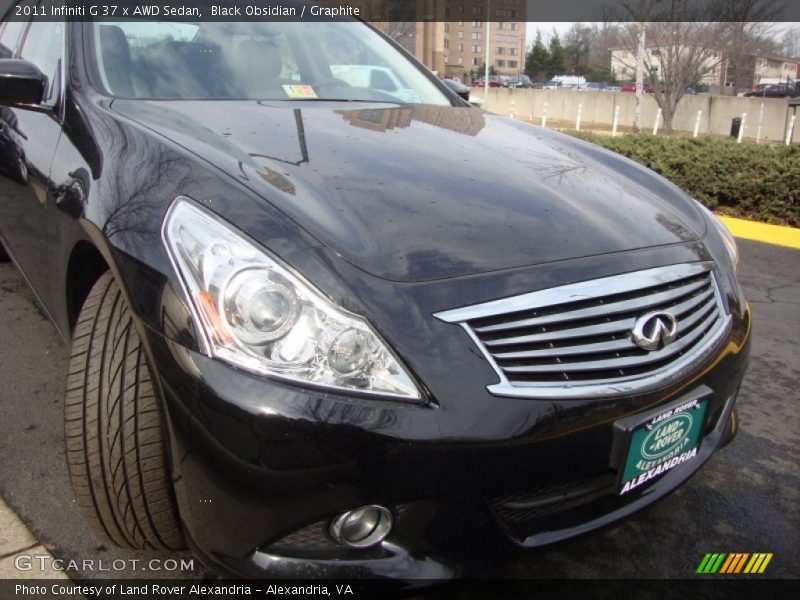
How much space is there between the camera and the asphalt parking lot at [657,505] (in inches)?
76.1

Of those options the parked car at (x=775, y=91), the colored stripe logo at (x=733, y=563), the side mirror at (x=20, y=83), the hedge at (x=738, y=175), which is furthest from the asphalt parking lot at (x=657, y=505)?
the parked car at (x=775, y=91)

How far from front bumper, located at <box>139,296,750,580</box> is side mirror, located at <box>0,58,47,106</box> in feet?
4.27

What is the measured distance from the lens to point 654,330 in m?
1.59

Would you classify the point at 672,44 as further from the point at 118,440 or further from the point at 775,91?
the point at 118,440

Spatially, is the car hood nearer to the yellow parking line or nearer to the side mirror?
the side mirror

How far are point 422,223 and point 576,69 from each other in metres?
56.3

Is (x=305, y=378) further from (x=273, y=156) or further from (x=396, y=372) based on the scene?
(x=273, y=156)

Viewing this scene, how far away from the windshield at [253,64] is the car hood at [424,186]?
18 centimetres

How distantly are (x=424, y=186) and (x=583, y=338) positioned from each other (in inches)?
23.5

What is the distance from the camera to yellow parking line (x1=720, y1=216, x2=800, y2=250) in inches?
213

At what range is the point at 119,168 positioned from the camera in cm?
177

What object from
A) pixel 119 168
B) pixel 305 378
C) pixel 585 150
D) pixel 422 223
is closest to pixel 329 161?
pixel 422 223

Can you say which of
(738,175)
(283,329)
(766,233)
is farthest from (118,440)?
(738,175)

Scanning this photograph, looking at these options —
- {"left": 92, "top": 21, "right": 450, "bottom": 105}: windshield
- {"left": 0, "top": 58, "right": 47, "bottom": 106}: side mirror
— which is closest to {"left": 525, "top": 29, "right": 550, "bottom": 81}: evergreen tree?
{"left": 92, "top": 21, "right": 450, "bottom": 105}: windshield
